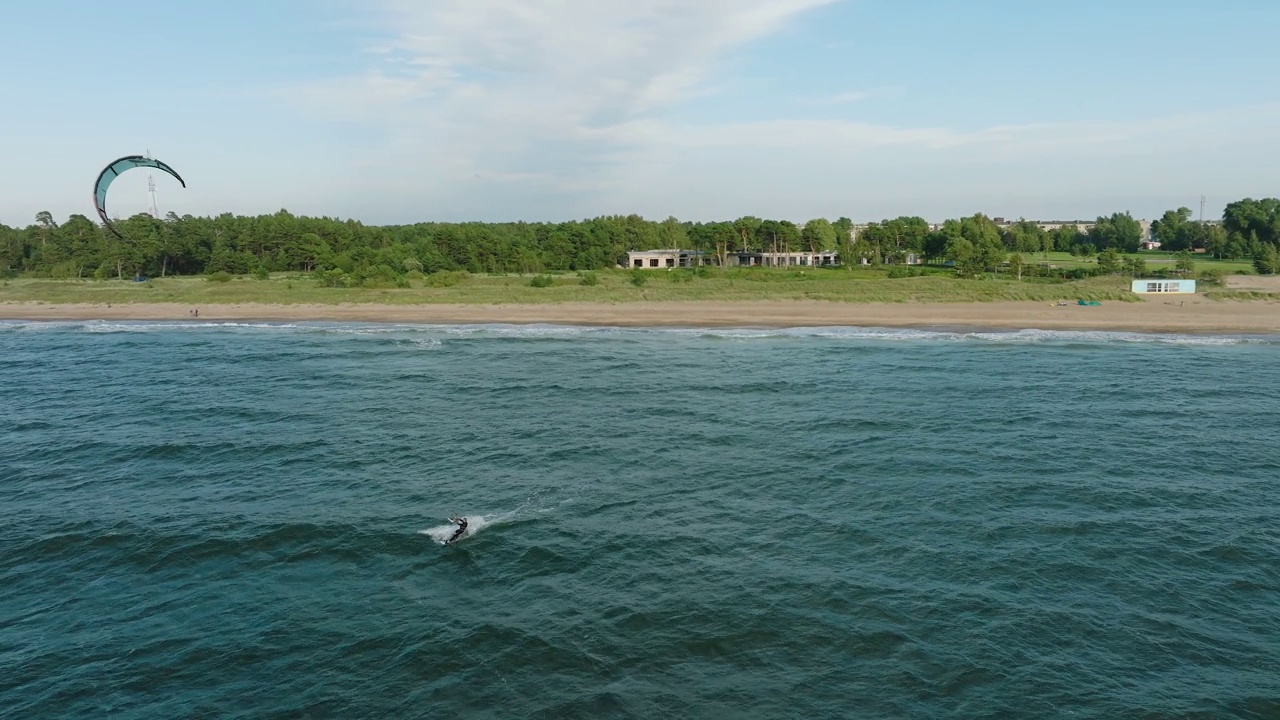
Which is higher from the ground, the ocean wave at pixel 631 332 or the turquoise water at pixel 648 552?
the ocean wave at pixel 631 332

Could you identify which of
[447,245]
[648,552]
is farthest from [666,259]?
[648,552]

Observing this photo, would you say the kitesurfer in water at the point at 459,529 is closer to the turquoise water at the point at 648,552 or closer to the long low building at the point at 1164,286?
the turquoise water at the point at 648,552

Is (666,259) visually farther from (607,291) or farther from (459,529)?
(459,529)

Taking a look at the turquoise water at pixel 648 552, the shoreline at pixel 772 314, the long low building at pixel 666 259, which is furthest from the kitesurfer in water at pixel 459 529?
the long low building at pixel 666 259

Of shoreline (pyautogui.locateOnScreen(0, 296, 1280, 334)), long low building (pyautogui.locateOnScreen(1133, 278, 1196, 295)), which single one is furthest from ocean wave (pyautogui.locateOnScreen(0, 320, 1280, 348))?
long low building (pyautogui.locateOnScreen(1133, 278, 1196, 295))

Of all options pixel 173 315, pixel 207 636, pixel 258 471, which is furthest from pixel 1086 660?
pixel 173 315

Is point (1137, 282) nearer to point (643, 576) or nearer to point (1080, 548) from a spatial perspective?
point (1080, 548)
